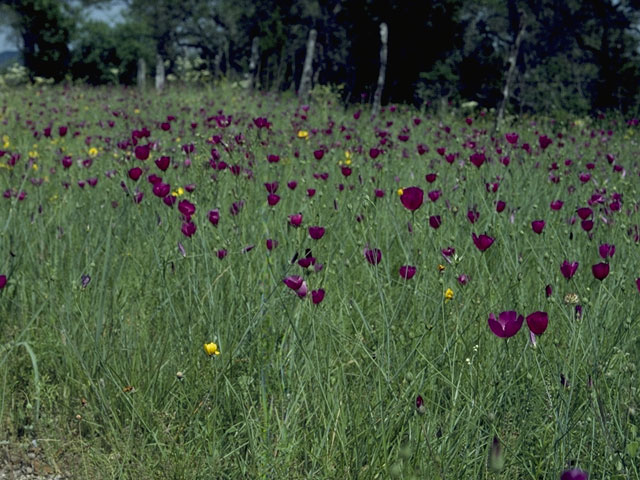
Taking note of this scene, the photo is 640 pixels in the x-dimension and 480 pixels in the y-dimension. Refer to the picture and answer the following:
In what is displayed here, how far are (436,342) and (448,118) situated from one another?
6.29 meters

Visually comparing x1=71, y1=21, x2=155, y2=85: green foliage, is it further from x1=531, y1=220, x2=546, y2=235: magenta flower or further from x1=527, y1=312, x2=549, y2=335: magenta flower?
x1=527, y1=312, x2=549, y2=335: magenta flower

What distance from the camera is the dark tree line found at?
20156mm

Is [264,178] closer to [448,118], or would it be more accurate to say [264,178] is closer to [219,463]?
[219,463]

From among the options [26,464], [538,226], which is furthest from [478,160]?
[26,464]

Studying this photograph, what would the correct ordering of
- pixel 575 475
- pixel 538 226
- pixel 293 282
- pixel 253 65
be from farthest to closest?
pixel 253 65 → pixel 538 226 → pixel 293 282 → pixel 575 475

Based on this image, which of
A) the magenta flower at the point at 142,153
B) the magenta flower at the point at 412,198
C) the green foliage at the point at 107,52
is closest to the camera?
the magenta flower at the point at 412,198

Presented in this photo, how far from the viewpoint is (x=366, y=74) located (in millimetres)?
20516

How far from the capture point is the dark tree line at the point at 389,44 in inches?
794

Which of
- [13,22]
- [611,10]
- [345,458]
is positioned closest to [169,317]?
[345,458]

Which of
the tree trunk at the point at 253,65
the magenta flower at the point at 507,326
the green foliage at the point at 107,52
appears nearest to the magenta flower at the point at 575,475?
the magenta flower at the point at 507,326

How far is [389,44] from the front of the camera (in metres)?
20.6

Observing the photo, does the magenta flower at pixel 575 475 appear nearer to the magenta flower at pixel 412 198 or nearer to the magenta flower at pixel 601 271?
the magenta flower at pixel 601 271

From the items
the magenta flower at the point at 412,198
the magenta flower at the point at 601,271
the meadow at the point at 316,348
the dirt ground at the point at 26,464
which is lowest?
the dirt ground at the point at 26,464

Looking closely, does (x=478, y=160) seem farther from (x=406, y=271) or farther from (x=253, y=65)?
(x=253, y=65)
